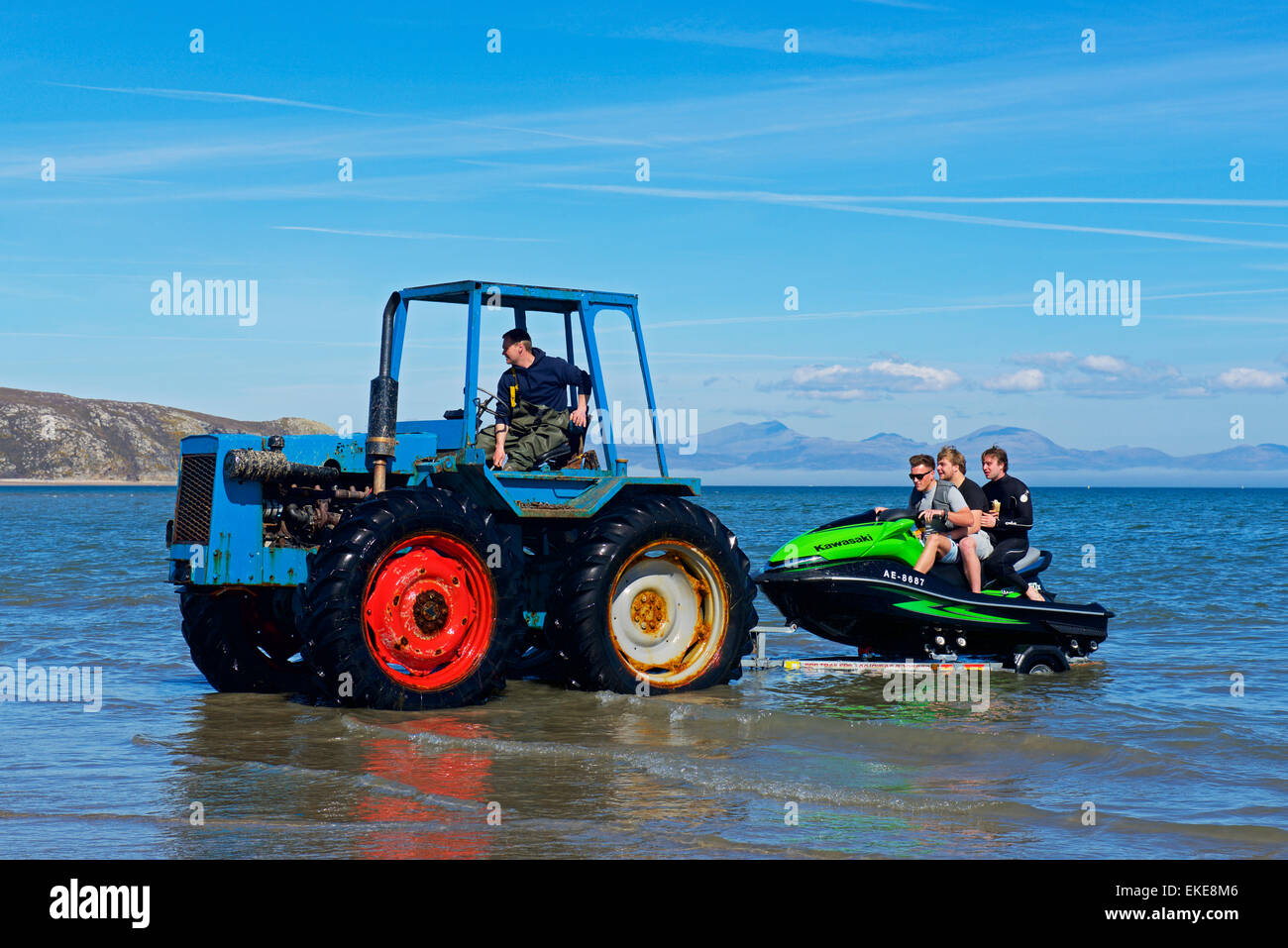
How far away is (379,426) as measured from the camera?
10055 millimetres

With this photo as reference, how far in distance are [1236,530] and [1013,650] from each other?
4047cm

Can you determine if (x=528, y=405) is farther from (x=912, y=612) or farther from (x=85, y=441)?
(x=85, y=441)

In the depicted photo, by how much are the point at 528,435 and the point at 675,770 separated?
3.53 m

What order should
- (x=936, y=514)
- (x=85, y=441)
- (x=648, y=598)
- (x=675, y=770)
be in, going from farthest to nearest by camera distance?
(x=85, y=441)
(x=936, y=514)
(x=648, y=598)
(x=675, y=770)

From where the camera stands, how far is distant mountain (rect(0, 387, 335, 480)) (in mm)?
179500

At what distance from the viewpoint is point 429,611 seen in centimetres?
973

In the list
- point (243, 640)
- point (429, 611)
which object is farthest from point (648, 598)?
point (243, 640)

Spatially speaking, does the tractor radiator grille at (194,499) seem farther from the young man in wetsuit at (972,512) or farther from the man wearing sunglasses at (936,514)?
the young man in wetsuit at (972,512)

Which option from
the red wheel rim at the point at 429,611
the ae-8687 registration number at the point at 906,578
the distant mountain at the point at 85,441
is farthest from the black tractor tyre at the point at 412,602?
the distant mountain at the point at 85,441

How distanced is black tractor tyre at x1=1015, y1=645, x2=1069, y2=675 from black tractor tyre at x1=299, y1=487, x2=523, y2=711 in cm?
466

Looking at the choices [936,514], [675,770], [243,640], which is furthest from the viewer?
[936,514]

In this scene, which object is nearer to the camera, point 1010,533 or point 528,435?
point 528,435

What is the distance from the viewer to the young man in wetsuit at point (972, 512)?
477 inches
